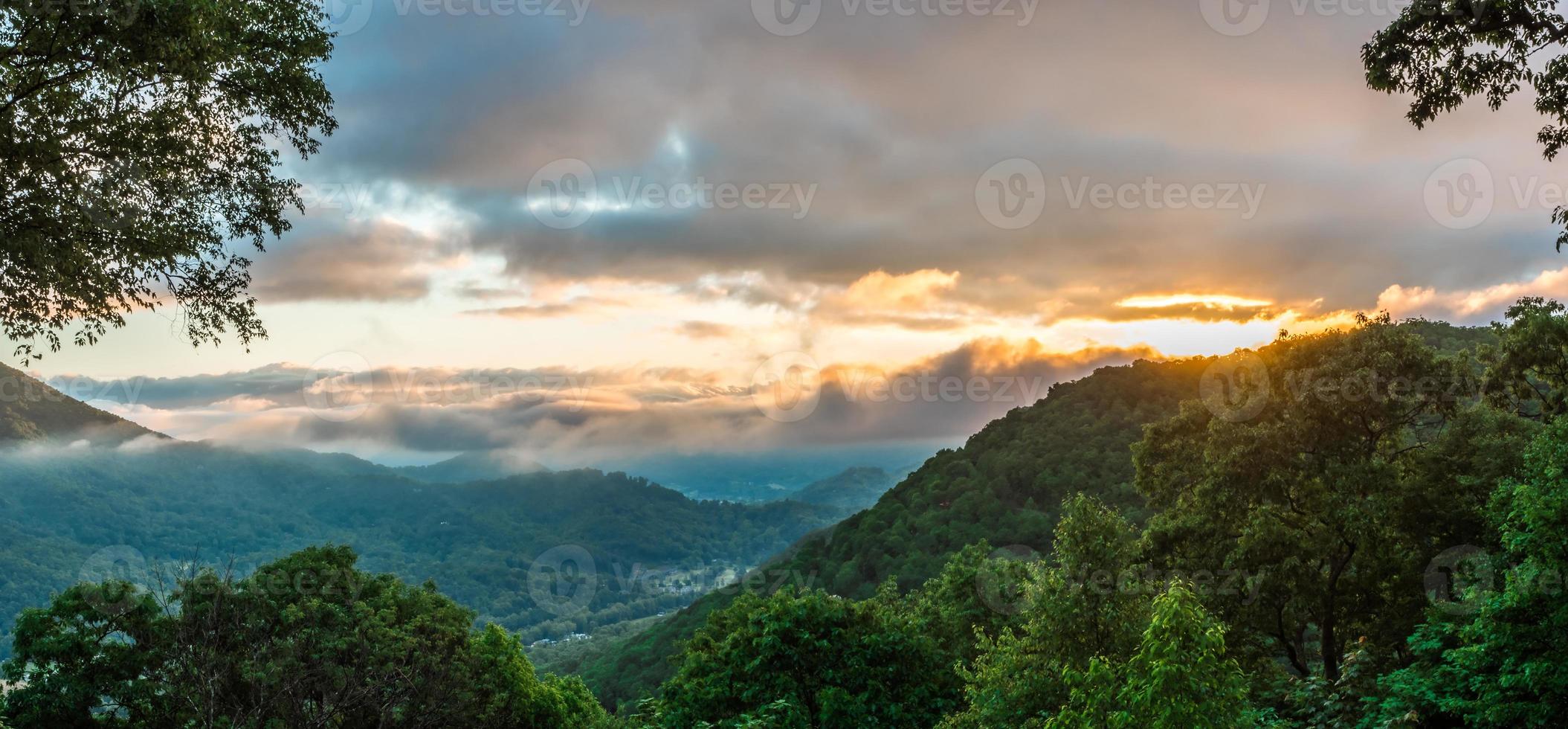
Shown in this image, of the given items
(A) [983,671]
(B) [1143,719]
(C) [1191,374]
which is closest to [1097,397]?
(C) [1191,374]

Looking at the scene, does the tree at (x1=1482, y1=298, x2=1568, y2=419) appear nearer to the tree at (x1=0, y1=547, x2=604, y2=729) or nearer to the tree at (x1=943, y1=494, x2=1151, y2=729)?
the tree at (x1=943, y1=494, x2=1151, y2=729)

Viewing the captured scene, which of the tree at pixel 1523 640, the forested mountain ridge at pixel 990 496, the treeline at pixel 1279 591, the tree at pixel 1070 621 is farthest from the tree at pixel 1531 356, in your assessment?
the forested mountain ridge at pixel 990 496

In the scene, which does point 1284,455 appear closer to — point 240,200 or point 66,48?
point 240,200

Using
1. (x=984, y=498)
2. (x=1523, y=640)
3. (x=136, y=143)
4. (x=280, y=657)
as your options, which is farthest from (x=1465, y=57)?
(x=984, y=498)

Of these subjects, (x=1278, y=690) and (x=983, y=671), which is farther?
(x=1278, y=690)

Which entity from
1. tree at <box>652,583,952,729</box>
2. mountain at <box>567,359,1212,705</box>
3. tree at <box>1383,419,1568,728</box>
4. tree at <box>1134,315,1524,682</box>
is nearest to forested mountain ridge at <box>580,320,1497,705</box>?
mountain at <box>567,359,1212,705</box>

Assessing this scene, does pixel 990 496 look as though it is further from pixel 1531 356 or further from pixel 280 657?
pixel 280 657
